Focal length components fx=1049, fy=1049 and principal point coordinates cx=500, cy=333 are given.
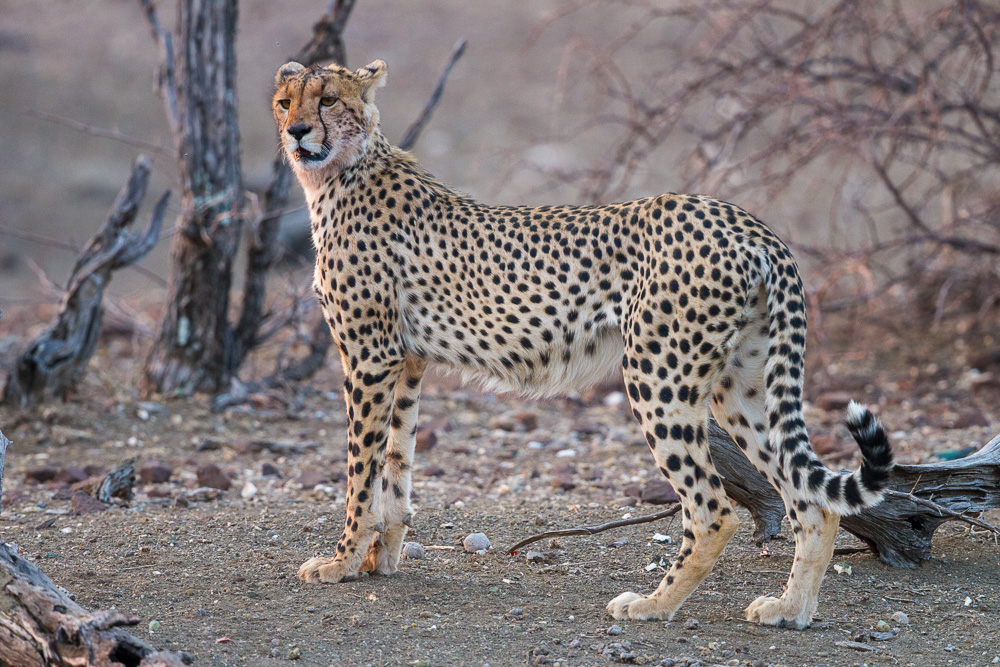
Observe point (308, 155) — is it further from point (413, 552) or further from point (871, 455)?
point (871, 455)

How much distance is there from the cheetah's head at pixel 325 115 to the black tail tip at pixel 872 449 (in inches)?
89.9

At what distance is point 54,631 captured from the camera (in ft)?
9.80

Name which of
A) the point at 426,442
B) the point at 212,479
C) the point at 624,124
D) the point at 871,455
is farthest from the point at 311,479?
the point at 624,124

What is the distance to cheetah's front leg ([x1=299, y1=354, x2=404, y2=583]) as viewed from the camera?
4.18 metres

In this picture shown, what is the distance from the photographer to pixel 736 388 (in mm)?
4059

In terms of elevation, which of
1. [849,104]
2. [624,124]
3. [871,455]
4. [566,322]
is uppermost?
[849,104]

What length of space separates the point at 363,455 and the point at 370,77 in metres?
1.60

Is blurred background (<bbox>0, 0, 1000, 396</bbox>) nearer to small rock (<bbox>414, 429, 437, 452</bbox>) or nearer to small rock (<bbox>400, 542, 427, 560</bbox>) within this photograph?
small rock (<bbox>414, 429, 437, 452</bbox>)

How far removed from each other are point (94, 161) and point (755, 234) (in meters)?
13.6

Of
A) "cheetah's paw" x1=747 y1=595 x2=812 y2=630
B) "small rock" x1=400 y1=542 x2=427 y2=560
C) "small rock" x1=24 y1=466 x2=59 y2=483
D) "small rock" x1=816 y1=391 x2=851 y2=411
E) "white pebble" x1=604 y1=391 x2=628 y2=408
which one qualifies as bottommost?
"small rock" x1=24 y1=466 x2=59 y2=483

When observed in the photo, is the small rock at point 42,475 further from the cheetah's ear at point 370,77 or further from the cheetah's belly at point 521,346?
the cheetah's ear at point 370,77

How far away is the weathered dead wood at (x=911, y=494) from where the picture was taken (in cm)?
425

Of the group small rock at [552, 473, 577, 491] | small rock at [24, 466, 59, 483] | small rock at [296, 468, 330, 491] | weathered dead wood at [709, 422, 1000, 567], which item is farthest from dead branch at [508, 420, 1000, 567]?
small rock at [24, 466, 59, 483]

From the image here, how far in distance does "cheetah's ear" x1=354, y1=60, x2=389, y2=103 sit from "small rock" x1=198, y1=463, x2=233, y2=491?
2.27 metres
